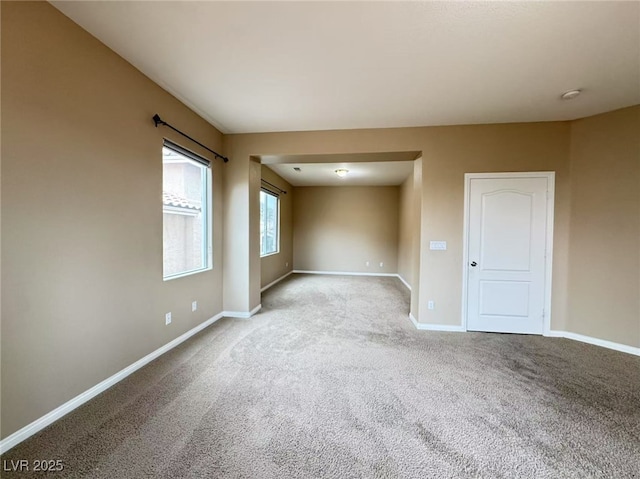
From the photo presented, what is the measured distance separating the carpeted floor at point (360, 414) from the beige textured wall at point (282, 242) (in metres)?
2.99

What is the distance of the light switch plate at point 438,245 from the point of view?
3504 millimetres

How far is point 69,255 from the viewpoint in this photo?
71.3 inches

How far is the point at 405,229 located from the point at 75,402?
6554mm

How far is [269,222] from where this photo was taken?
6699 millimetres

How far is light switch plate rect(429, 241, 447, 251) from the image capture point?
3.50 m

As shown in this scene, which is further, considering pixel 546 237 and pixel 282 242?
pixel 282 242

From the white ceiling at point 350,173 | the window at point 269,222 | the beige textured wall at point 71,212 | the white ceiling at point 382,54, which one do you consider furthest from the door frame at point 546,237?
the window at point 269,222

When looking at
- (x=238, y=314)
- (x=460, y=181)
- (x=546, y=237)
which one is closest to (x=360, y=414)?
(x=238, y=314)

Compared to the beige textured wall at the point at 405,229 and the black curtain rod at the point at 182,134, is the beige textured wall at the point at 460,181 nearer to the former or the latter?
the beige textured wall at the point at 405,229

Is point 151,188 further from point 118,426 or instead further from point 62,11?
point 118,426

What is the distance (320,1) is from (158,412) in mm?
2954

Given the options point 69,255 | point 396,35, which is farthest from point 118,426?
point 396,35

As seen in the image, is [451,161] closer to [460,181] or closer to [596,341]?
[460,181]

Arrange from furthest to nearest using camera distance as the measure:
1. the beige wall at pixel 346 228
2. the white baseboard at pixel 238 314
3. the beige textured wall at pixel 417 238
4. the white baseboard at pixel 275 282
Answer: the beige wall at pixel 346 228 → the white baseboard at pixel 275 282 → the white baseboard at pixel 238 314 → the beige textured wall at pixel 417 238
